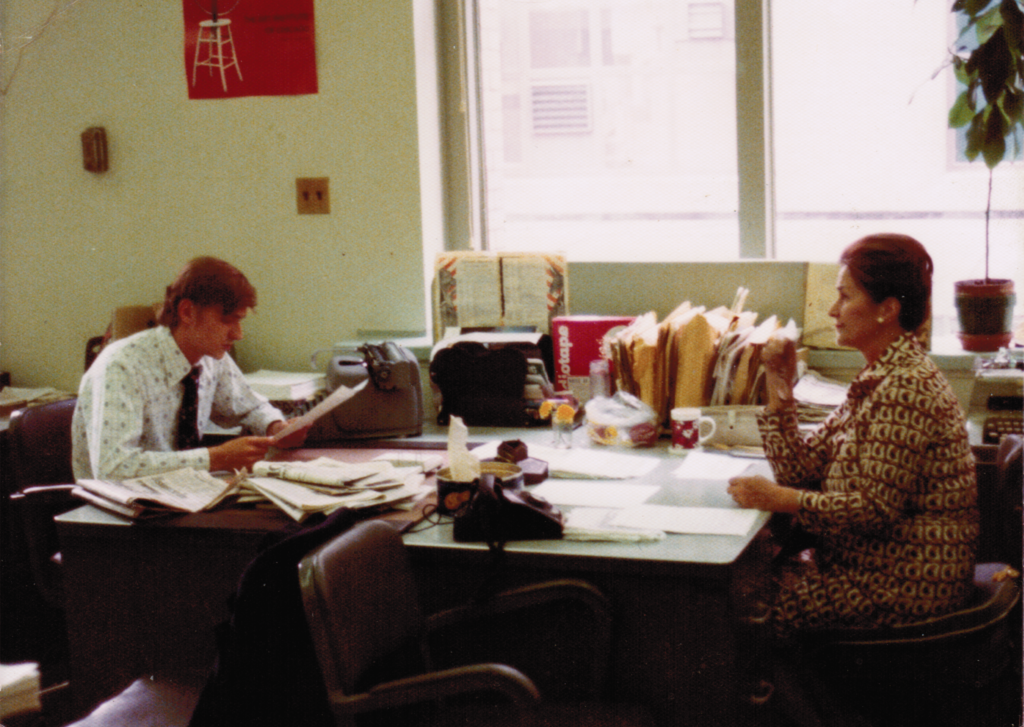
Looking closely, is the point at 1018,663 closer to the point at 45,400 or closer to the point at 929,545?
the point at 929,545

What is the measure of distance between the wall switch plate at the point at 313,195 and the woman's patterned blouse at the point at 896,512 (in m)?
1.94

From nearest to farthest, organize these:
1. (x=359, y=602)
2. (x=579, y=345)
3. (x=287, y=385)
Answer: (x=359, y=602), (x=579, y=345), (x=287, y=385)

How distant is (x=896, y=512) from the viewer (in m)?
1.88

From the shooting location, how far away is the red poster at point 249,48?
128 inches

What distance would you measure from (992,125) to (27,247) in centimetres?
310

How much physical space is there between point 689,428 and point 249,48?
6.18 feet

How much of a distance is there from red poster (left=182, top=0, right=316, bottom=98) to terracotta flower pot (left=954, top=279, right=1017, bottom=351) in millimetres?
2018

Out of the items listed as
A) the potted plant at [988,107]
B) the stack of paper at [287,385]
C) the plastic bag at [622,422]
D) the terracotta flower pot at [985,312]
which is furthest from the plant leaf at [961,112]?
the stack of paper at [287,385]

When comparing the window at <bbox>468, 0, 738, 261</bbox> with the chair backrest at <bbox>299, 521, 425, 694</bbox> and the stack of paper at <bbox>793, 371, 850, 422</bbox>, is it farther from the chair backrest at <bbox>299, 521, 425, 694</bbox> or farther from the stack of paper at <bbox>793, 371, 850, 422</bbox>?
the chair backrest at <bbox>299, 521, 425, 694</bbox>

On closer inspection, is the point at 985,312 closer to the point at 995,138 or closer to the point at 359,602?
the point at 995,138

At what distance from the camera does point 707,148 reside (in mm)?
3170

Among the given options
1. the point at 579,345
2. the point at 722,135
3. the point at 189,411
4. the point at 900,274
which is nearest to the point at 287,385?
the point at 189,411

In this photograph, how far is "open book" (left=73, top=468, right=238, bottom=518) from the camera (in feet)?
6.97

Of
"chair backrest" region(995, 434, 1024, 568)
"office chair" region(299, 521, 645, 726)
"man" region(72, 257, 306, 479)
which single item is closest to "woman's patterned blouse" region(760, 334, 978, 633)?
"chair backrest" region(995, 434, 1024, 568)
